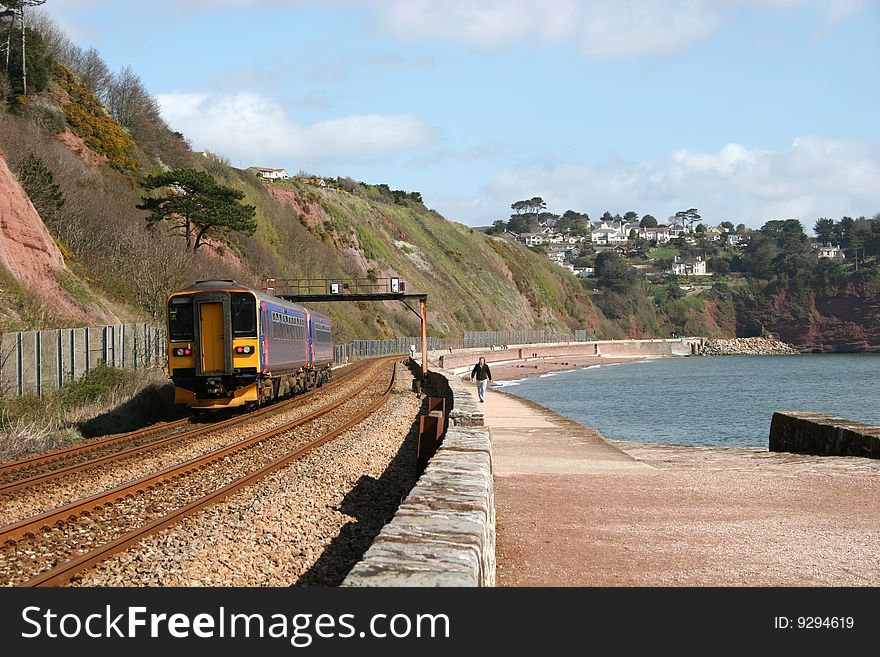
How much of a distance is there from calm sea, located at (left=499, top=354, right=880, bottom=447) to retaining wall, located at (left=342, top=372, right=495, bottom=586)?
2489 centimetres

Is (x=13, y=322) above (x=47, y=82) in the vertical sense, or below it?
below

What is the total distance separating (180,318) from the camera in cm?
2281

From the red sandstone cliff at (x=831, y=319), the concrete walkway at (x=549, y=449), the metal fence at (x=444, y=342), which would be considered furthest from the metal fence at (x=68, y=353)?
the red sandstone cliff at (x=831, y=319)

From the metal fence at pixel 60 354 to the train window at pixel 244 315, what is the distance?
3.64 m

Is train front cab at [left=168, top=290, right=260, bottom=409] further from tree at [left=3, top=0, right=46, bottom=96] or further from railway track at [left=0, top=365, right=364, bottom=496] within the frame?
tree at [left=3, top=0, right=46, bottom=96]

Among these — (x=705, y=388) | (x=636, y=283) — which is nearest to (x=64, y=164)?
(x=705, y=388)

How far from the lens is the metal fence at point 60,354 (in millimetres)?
19812

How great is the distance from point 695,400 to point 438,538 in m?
53.0

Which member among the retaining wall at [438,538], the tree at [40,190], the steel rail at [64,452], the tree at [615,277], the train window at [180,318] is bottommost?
the steel rail at [64,452]

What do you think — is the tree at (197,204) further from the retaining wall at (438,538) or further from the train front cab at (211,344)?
the retaining wall at (438,538)

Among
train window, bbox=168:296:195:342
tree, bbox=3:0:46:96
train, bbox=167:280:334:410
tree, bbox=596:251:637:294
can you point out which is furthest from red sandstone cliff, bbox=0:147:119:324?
tree, bbox=596:251:637:294
